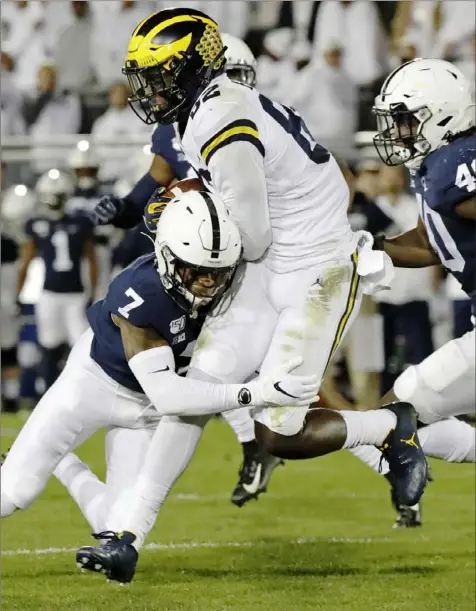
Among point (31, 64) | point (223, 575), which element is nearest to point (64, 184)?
point (31, 64)

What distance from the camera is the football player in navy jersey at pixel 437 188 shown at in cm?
444

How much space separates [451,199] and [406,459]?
0.95 meters

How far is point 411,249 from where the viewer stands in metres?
4.62

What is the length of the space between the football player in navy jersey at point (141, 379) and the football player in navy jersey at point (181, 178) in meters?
0.83

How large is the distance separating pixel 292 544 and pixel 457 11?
504 centimetres

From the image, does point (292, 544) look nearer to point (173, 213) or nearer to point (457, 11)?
point (173, 213)

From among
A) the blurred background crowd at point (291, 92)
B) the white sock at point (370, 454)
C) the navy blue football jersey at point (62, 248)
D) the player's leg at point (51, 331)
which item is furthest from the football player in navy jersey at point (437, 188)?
the player's leg at point (51, 331)

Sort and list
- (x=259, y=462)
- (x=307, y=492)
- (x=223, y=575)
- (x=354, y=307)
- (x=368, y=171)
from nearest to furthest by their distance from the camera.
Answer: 1. (x=354, y=307)
2. (x=223, y=575)
3. (x=259, y=462)
4. (x=307, y=492)
5. (x=368, y=171)

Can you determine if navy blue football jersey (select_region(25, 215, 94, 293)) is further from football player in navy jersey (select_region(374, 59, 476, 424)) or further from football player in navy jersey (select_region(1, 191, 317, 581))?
football player in navy jersey (select_region(1, 191, 317, 581))

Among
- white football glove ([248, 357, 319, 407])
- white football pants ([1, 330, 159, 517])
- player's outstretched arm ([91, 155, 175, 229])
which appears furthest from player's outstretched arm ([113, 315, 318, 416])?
player's outstretched arm ([91, 155, 175, 229])

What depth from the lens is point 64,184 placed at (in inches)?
336

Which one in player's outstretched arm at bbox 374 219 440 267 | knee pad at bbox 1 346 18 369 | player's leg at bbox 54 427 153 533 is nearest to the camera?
player's leg at bbox 54 427 153 533

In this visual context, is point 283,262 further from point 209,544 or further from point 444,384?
point 209,544

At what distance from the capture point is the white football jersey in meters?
3.89
